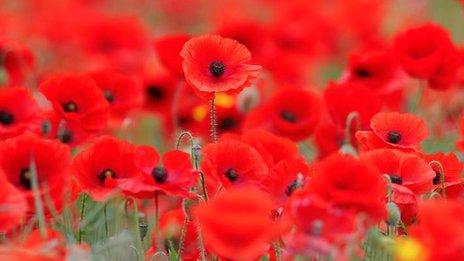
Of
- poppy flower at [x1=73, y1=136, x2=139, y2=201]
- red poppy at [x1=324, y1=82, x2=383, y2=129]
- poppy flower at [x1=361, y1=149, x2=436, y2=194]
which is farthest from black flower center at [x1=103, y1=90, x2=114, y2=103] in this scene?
A: poppy flower at [x1=361, y1=149, x2=436, y2=194]

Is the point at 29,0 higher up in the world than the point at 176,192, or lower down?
higher up

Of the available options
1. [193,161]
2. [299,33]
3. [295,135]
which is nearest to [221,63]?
[193,161]

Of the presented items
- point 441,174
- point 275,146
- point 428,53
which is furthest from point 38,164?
point 428,53

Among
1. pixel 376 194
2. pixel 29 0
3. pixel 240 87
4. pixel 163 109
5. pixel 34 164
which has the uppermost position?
pixel 29 0

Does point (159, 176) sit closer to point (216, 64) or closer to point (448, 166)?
point (216, 64)

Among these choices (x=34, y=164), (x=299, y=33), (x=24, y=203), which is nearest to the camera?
(x=24, y=203)

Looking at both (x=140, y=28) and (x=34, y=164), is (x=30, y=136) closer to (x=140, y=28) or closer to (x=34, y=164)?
(x=34, y=164)

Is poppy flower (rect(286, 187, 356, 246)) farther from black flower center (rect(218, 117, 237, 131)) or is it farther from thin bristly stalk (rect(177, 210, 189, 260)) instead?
black flower center (rect(218, 117, 237, 131))

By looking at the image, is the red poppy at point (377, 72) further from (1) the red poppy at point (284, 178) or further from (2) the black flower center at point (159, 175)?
(2) the black flower center at point (159, 175)
